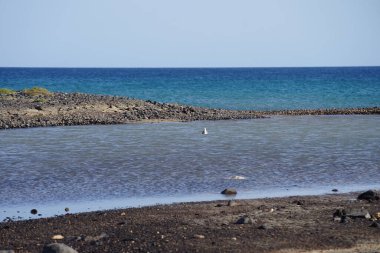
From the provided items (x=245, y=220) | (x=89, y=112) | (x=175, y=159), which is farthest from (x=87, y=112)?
(x=245, y=220)

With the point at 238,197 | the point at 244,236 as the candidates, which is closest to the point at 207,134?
the point at 238,197

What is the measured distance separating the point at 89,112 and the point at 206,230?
95.1ft

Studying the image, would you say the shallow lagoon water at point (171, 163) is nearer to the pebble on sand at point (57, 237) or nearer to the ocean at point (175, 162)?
the ocean at point (175, 162)

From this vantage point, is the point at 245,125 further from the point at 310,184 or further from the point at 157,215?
the point at 157,215

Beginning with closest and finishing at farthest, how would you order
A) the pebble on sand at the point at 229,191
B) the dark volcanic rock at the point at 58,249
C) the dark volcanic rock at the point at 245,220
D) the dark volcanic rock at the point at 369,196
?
the dark volcanic rock at the point at 58,249
the dark volcanic rock at the point at 245,220
the dark volcanic rock at the point at 369,196
the pebble on sand at the point at 229,191

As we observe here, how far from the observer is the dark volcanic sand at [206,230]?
1258cm

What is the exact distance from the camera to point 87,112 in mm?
41906

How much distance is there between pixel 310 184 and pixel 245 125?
19.2 metres

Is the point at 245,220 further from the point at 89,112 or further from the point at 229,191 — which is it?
the point at 89,112

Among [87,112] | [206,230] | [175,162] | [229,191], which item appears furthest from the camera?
[87,112]


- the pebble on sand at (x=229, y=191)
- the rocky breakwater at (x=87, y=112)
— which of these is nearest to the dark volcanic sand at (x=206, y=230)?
the pebble on sand at (x=229, y=191)

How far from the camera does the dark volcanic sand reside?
41.3 ft

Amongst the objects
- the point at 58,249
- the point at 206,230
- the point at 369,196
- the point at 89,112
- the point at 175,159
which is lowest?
the point at 89,112

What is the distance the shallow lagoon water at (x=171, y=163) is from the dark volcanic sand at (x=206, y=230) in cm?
168
